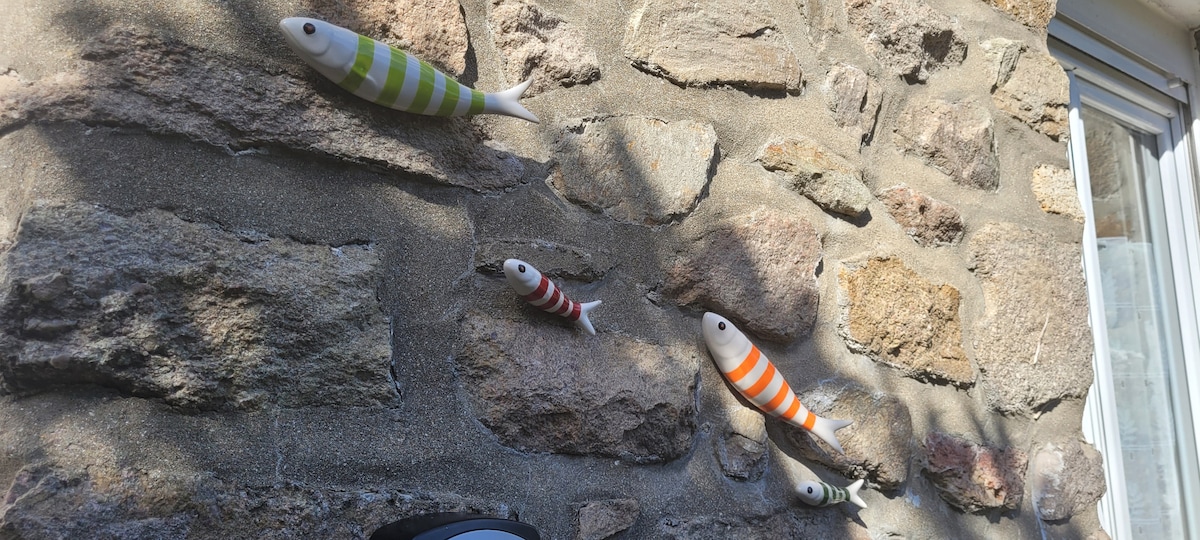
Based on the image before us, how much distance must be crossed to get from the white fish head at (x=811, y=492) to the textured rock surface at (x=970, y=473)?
0.84ft

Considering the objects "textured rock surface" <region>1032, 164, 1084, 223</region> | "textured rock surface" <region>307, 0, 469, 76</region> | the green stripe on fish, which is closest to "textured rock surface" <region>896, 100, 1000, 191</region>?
"textured rock surface" <region>1032, 164, 1084, 223</region>

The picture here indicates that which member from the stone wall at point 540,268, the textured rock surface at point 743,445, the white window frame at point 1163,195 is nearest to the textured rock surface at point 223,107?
the stone wall at point 540,268

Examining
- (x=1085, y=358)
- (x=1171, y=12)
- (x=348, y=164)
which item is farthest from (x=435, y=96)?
(x=1171, y=12)

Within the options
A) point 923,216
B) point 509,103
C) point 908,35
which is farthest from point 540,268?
point 908,35

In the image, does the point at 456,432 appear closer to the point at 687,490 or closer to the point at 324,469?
the point at 324,469

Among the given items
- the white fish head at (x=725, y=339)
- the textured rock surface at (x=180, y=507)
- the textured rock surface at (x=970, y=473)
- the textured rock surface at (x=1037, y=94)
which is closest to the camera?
the textured rock surface at (x=180, y=507)

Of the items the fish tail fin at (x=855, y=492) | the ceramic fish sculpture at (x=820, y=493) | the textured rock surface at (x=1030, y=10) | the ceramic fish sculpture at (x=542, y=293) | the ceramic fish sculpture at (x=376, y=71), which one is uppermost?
the textured rock surface at (x=1030, y=10)

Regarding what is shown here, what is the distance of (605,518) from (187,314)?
0.45 meters

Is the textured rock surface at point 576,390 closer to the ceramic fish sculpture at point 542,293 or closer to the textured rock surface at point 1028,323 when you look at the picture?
the ceramic fish sculpture at point 542,293

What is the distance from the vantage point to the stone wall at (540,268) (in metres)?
0.74

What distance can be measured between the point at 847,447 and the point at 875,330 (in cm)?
17

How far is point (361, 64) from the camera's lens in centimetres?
84

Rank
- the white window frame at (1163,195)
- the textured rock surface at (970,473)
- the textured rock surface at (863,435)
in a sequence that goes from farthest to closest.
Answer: the white window frame at (1163,195)
the textured rock surface at (970,473)
the textured rock surface at (863,435)

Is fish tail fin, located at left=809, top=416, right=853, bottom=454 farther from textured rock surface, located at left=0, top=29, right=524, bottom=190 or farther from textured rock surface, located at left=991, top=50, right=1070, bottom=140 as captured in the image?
textured rock surface, located at left=991, top=50, right=1070, bottom=140
